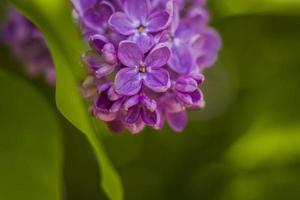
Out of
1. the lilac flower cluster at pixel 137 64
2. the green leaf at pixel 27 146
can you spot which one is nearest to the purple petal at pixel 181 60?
the lilac flower cluster at pixel 137 64

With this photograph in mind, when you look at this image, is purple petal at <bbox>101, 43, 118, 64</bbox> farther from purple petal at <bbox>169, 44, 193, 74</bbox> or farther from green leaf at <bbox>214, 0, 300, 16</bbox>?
green leaf at <bbox>214, 0, 300, 16</bbox>

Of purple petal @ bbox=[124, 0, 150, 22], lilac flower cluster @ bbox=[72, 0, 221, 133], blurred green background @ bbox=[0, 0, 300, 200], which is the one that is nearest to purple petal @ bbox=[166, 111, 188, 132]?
lilac flower cluster @ bbox=[72, 0, 221, 133]

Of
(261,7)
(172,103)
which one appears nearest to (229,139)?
(261,7)

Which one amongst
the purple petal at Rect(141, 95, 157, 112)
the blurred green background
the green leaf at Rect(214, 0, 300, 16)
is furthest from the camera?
the blurred green background

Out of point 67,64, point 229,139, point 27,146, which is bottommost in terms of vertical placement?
point 229,139

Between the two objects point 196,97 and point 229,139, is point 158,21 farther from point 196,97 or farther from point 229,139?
point 229,139
